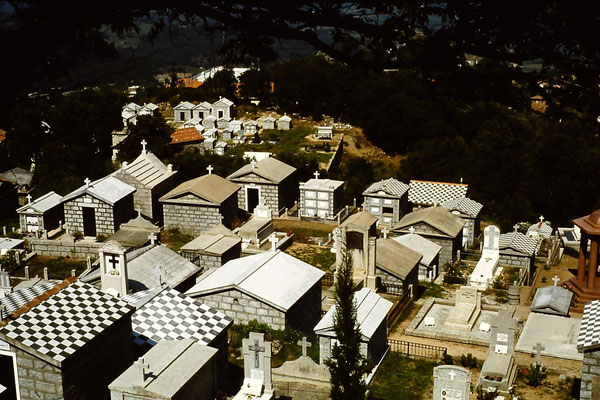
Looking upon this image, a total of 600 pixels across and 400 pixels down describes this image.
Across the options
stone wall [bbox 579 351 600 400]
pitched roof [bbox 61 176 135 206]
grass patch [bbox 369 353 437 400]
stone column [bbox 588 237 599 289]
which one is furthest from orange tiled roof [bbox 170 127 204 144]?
stone wall [bbox 579 351 600 400]

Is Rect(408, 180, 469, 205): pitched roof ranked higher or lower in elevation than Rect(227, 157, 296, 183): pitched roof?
lower

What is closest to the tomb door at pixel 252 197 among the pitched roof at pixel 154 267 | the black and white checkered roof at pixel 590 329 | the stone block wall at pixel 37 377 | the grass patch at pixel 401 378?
the pitched roof at pixel 154 267

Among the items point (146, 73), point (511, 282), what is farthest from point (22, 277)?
point (146, 73)

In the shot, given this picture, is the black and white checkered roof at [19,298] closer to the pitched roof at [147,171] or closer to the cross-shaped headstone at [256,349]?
the cross-shaped headstone at [256,349]

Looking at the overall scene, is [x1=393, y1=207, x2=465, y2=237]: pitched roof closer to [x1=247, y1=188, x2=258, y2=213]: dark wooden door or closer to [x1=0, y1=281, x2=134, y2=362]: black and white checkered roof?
[x1=247, y1=188, x2=258, y2=213]: dark wooden door

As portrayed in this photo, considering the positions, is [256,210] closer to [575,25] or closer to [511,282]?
[511,282]
